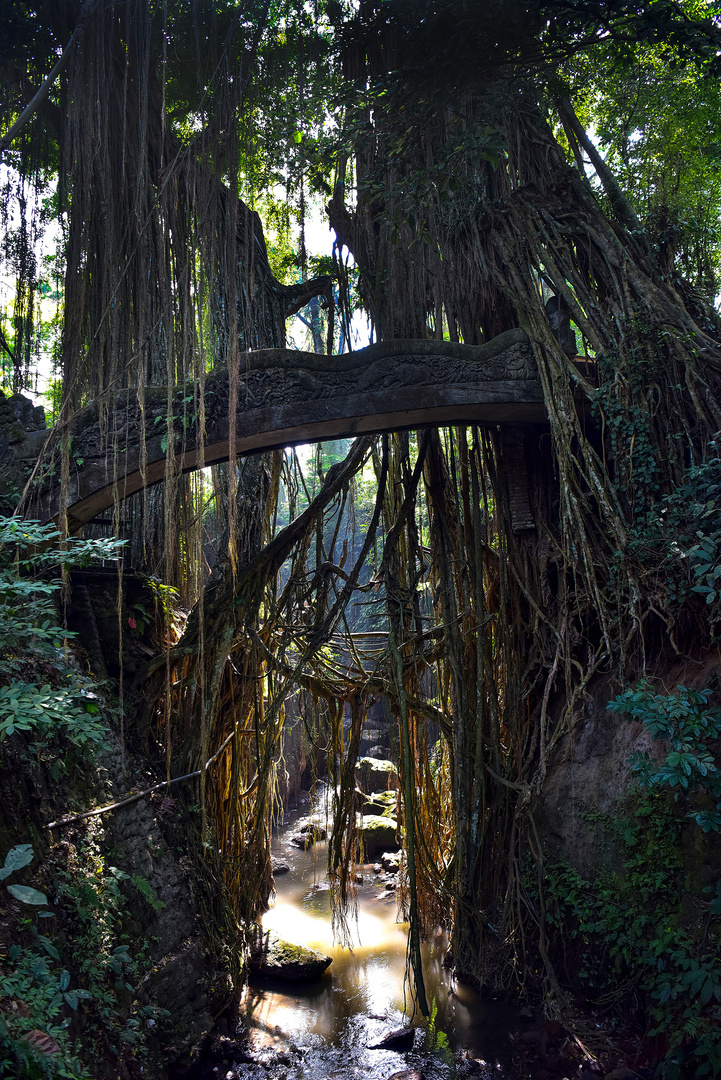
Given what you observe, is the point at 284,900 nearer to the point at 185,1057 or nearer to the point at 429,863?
the point at 429,863

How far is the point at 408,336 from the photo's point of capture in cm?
445

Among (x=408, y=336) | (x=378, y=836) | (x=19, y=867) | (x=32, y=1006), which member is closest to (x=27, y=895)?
(x=19, y=867)

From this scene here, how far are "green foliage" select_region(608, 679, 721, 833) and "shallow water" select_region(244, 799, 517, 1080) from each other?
176cm

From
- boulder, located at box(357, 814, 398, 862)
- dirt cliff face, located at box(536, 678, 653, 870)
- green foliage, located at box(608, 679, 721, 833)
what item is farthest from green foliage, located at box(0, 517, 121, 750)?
boulder, located at box(357, 814, 398, 862)

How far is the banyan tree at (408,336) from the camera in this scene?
3.07 meters

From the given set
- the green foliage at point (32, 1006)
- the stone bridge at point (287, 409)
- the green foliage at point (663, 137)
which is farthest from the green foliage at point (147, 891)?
the green foliage at point (663, 137)

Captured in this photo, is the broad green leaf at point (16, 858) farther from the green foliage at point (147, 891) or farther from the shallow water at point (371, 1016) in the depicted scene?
the shallow water at point (371, 1016)

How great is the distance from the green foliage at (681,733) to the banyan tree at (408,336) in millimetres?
574

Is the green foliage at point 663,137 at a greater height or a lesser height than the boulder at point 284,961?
greater

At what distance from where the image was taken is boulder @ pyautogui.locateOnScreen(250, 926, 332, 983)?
14.1 ft

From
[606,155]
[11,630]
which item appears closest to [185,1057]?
[11,630]

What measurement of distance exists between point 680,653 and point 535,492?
4.55 feet

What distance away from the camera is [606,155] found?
5.56 meters

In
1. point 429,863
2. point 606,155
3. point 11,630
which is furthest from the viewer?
point 606,155
